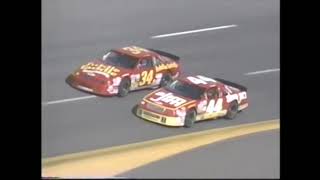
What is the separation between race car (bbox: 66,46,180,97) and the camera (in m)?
2.94

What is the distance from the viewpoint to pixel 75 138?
2.91 meters

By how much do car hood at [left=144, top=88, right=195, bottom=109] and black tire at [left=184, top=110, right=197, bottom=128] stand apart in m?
0.05

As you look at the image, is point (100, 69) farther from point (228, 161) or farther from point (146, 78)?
point (228, 161)

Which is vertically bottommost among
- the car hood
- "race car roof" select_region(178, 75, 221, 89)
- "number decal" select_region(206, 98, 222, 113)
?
"number decal" select_region(206, 98, 222, 113)

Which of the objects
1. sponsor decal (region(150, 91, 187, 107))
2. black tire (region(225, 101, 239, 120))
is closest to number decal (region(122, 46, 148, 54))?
sponsor decal (region(150, 91, 187, 107))

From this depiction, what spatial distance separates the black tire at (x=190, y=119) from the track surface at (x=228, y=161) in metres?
0.12

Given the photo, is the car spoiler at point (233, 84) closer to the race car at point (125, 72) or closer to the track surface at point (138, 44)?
the track surface at point (138, 44)

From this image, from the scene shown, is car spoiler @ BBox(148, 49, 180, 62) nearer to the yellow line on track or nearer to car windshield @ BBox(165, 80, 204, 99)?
car windshield @ BBox(165, 80, 204, 99)

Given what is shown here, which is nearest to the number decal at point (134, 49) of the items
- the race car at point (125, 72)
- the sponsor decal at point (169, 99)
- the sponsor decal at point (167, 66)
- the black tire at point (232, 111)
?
the race car at point (125, 72)

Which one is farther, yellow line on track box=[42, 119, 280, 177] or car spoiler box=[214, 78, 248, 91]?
car spoiler box=[214, 78, 248, 91]

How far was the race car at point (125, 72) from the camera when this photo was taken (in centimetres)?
294

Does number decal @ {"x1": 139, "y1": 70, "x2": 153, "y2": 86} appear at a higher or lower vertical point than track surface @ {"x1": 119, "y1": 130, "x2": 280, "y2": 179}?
higher

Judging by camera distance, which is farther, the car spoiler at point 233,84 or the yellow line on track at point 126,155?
the car spoiler at point 233,84
